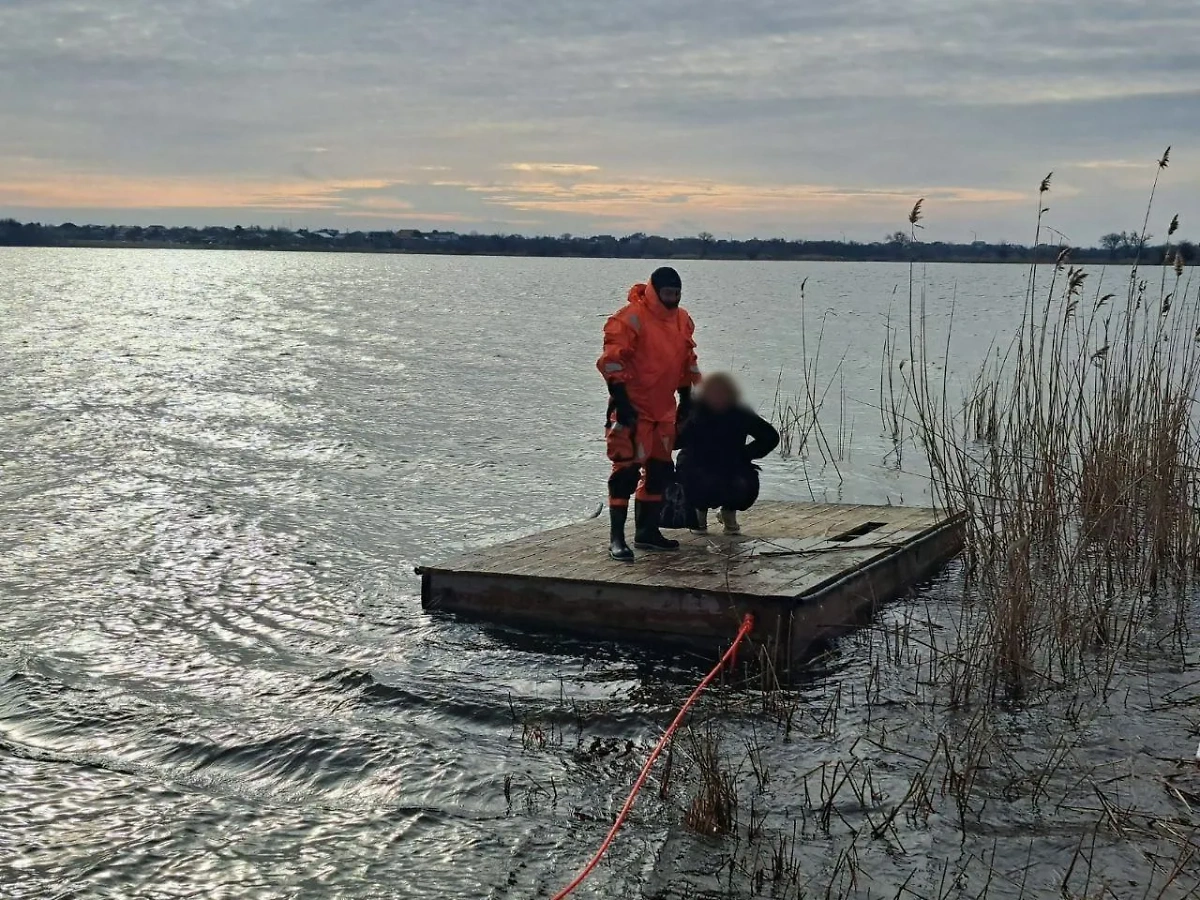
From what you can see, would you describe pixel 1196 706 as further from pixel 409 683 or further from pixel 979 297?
pixel 979 297

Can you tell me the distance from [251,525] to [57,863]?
688cm

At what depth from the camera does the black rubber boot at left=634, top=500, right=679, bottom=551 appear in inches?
332

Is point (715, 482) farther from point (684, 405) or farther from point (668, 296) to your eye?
point (668, 296)

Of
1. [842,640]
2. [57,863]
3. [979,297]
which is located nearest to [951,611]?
[842,640]

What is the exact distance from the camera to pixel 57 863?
5082 millimetres

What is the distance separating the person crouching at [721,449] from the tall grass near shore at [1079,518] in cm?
118

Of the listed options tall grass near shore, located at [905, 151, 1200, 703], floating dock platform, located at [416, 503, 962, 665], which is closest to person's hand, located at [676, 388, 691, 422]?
floating dock platform, located at [416, 503, 962, 665]

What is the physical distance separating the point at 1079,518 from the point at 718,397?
7.91 feet

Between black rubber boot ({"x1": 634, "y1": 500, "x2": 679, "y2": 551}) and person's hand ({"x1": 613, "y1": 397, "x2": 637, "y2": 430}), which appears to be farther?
black rubber boot ({"x1": 634, "y1": 500, "x2": 679, "y2": 551})

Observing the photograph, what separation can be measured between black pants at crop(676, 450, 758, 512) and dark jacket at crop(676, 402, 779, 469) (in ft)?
0.07

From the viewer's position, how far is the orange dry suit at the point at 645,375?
309 inches

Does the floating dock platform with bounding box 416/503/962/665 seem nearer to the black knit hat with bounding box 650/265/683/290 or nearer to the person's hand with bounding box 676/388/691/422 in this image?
the person's hand with bounding box 676/388/691/422

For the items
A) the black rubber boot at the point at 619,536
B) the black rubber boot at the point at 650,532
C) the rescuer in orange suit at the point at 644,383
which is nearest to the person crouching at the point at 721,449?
the rescuer in orange suit at the point at 644,383

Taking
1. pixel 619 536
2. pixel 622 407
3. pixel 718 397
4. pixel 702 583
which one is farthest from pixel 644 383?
pixel 702 583
